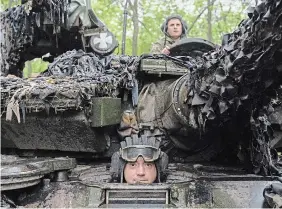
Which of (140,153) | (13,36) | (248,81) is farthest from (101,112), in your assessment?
(13,36)

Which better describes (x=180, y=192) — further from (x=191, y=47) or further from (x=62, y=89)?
(x=191, y=47)

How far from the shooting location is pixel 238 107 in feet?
15.0

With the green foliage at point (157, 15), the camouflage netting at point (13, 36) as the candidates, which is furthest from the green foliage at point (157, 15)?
the camouflage netting at point (13, 36)

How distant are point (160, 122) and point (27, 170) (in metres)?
1.70

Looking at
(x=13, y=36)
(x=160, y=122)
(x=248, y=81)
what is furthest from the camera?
(x=13, y=36)

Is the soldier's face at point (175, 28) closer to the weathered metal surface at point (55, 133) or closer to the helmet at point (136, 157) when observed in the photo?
the weathered metal surface at point (55, 133)

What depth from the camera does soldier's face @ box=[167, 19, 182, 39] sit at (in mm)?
7424

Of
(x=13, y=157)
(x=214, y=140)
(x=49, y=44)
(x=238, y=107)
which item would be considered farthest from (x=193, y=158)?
(x=49, y=44)

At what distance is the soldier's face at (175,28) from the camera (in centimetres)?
742

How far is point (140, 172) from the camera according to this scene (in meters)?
4.61

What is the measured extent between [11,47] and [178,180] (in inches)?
154

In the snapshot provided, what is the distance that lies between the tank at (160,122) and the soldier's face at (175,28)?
1329 mm

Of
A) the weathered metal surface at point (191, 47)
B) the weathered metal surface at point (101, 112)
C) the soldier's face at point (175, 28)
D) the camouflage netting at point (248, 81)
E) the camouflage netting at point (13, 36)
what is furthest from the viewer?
the soldier's face at point (175, 28)

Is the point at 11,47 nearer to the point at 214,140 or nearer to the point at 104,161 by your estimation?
the point at 104,161
